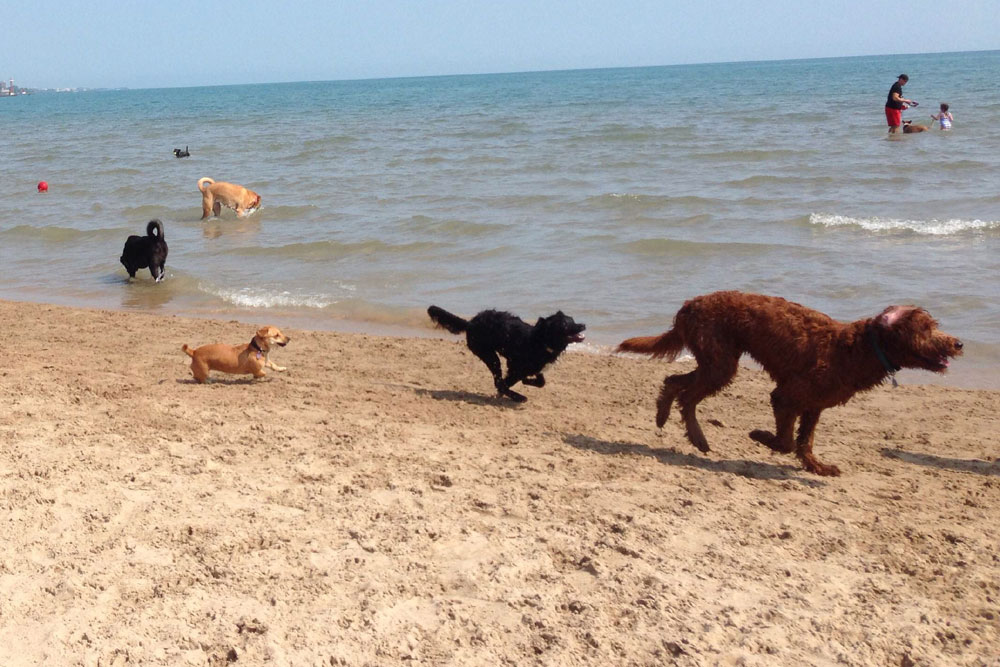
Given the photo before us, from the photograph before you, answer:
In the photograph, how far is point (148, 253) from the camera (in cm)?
1229

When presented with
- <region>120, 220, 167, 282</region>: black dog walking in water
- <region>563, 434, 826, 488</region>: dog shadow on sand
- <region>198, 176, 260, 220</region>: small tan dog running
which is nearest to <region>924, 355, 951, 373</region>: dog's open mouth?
<region>563, 434, 826, 488</region>: dog shadow on sand

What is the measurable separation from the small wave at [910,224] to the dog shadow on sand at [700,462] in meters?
9.15

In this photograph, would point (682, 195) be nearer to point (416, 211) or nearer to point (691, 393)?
point (416, 211)

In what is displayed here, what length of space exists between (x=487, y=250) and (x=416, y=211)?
3671mm

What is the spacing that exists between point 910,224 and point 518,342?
919cm

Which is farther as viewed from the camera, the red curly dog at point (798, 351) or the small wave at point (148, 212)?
the small wave at point (148, 212)

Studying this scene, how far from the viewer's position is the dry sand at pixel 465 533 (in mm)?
3496

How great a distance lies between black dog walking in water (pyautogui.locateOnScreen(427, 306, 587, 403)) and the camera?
23.1 feet

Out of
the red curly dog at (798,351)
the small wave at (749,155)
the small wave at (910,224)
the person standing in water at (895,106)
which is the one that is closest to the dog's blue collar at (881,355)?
the red curly dog at (798,351)

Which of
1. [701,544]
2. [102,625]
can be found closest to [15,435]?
[102,625]

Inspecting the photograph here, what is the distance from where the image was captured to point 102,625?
3.57m

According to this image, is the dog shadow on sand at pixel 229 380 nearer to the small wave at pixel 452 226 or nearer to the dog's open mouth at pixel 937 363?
the dog's open mouth at pixel 937 363

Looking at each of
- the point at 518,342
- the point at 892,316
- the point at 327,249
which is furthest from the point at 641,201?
the point at 892,316

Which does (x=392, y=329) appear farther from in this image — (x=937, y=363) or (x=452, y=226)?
(x=937, y=363)
